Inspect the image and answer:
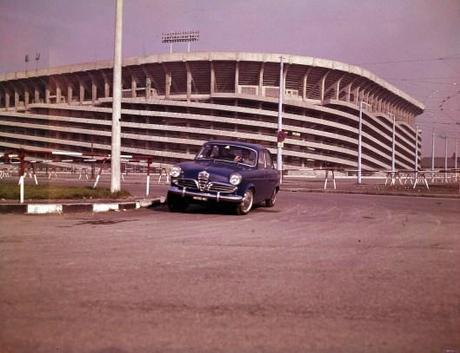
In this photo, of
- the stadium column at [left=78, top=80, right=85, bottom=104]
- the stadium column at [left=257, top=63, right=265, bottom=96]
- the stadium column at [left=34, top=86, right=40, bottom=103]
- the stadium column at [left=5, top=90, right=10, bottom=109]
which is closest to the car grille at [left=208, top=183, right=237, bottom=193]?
the stadium column at [left=257, top=63, right=265, bottom=96]

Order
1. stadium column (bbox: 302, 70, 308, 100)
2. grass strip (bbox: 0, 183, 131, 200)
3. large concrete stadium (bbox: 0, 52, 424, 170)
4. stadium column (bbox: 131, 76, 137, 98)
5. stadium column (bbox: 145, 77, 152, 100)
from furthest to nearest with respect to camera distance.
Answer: stadium column (bbox: 131, 76, 137, 98)
stadium column (bbox: 302, 70, 308, 100)
stadium column (bbox: 145, 77, 152, 100)
large concrete stadium (bbox: 0, 52, 424, 170)
grass strip (bbox: 0, 183, 131, 200)

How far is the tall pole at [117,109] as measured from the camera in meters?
13.7

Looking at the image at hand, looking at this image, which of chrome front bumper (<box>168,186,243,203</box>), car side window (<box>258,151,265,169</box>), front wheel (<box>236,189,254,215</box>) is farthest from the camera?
car side window (<box>258,151,265,169</box>)

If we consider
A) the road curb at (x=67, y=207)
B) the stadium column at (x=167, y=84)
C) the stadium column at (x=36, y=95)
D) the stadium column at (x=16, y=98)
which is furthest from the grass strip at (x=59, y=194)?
the stadium column at (x=16, y=98)

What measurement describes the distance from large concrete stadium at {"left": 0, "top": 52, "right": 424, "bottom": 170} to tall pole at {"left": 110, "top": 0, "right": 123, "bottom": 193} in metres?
54.6

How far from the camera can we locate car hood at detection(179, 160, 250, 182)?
1089cm

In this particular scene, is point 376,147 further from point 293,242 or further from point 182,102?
point 293,242

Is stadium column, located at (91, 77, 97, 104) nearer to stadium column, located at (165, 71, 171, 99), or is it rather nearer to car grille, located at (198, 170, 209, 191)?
stadium column, located at (165, 71, 171, 99)

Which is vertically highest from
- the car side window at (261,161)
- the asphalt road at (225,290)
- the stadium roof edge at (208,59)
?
the stadium roof edge at (208,59)

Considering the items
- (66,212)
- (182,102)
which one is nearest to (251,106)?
(182,102)

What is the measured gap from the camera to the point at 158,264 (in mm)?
5613

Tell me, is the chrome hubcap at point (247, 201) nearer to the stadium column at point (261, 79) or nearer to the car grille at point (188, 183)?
the car grille at point (188, 183)

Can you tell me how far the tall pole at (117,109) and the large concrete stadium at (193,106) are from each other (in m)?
54.6

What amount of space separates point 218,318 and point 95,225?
555cm
